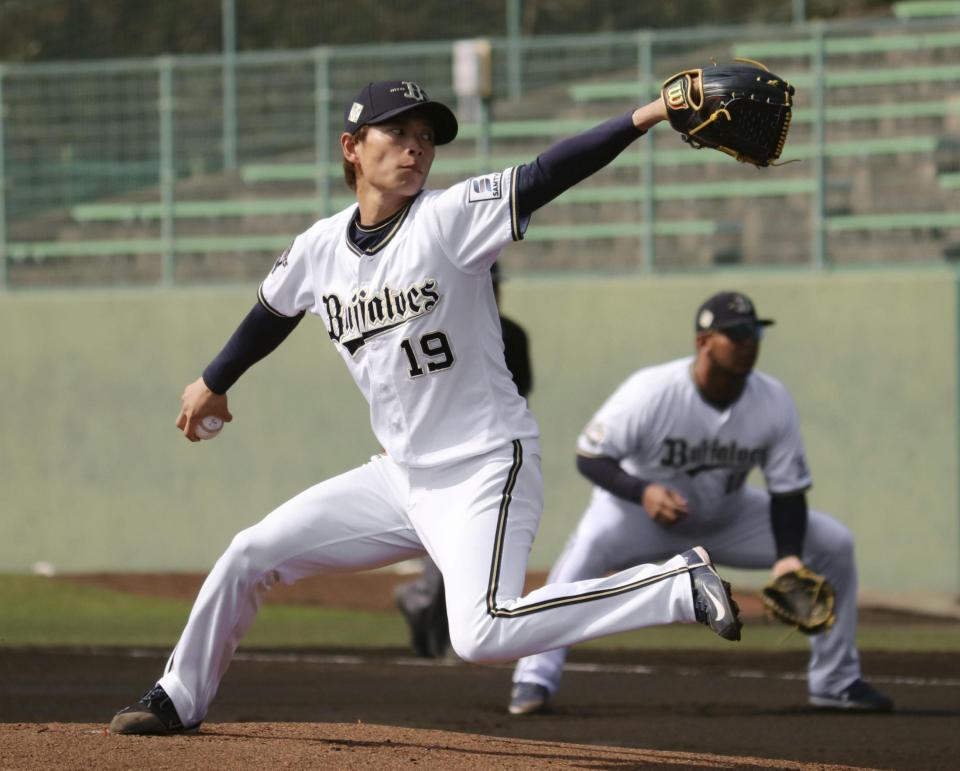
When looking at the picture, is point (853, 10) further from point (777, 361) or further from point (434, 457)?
point (434, 457)

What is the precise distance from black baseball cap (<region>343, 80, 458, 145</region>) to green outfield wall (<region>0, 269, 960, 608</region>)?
8.29 m

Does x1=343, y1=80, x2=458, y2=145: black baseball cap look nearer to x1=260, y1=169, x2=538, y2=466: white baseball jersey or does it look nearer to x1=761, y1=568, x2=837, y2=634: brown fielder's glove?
x1=260, y1=169, x2=538, y2=466: white baseball jersey

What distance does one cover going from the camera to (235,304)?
582 inches

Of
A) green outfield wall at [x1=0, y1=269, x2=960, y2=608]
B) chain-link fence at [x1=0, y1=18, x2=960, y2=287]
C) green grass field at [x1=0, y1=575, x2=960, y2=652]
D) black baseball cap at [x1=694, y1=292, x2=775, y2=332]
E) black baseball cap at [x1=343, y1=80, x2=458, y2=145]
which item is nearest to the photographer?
black baseball cap at [x1=343, y1=80, x2=458, y2=145]

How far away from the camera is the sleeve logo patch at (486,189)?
17.2ft

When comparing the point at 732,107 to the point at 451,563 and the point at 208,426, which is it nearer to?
the point at 451,563

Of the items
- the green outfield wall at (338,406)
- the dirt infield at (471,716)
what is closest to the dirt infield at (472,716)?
the dirt infield at (471,716)

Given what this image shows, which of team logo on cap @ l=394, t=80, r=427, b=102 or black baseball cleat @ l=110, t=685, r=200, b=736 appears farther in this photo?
black baseball cleat @ l=110, t=685, r=200, b=736

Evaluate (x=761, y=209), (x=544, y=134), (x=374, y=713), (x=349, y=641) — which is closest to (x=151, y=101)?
(x=544, y=134)

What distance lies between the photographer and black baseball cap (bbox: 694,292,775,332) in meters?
7.94

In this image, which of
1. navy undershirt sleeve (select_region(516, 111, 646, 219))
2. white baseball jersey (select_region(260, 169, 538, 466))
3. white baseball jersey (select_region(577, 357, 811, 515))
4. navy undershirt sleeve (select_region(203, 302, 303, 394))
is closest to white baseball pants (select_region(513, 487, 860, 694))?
white baseball jersey (select_region(577, 357, 811, 515))

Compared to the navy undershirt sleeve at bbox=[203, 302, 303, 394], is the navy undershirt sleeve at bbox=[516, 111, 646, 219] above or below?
above

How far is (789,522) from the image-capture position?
7707mm

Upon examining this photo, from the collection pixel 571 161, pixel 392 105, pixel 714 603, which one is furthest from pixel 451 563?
pixel 392 105
